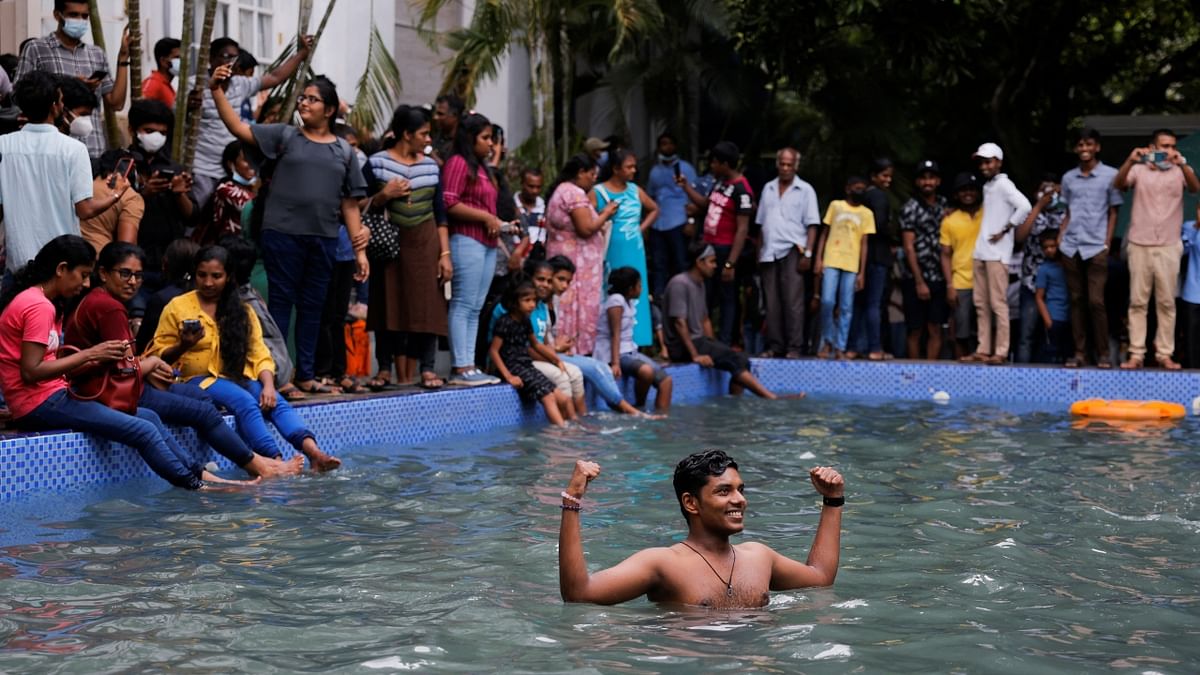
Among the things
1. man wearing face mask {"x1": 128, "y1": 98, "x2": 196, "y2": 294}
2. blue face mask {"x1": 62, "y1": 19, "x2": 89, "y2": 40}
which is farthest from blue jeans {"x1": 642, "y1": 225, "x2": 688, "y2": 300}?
blue face mask {"x1": 62, "y1": 19, "x2": 89, "y2": 40}

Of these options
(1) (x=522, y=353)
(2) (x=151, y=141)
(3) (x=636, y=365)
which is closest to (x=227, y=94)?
(2) (x=151, y=141)

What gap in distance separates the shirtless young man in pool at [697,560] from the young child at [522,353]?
681cm

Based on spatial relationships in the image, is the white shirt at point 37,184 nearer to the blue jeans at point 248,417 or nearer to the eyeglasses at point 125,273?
the eyeglasses at point 125,273

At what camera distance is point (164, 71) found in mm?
13289

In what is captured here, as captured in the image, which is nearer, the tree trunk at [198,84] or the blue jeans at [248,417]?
the blue jeans at [248,417]

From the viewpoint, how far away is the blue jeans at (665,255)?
16828mm

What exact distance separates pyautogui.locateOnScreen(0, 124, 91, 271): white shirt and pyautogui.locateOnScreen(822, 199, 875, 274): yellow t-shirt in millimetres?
8713

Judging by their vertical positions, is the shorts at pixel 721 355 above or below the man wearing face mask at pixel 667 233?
below

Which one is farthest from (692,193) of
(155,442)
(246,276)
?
(155,442)

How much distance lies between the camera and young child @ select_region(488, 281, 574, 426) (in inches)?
511

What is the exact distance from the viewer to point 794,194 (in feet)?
54.0

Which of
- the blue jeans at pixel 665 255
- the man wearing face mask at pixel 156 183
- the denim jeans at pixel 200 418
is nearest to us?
the denim jeans at pixel 200 418

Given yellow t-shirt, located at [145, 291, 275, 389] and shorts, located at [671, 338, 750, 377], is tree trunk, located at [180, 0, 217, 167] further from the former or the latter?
shorts, located at [671, 338, 750, 377]

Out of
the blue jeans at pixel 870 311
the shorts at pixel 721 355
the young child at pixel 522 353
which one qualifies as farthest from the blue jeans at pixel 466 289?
the blue jeans at pixel 870 311
